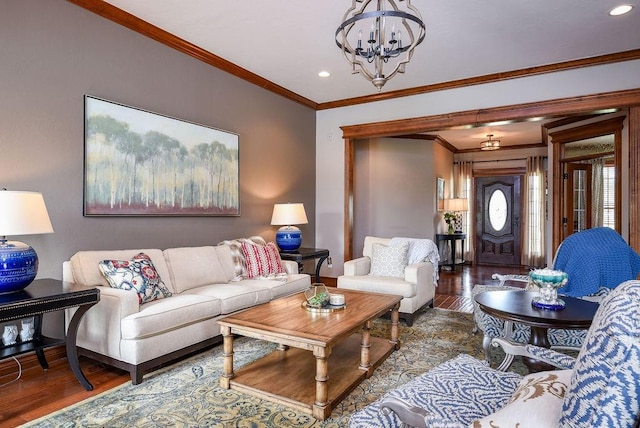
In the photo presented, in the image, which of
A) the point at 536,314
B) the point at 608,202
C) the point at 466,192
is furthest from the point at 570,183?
the point at 536,314

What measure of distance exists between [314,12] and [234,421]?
3.18m

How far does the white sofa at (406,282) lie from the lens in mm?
3930

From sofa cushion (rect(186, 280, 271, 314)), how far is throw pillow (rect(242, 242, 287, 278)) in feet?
1.10

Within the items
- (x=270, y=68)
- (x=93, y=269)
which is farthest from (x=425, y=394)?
(x=270, y=68)

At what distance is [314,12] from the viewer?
10.9 feet

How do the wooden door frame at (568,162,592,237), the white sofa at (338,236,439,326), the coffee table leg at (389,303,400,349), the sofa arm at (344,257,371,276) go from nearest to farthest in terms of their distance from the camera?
the coffee table leg at (389,303,400,349) → the white sofa at (338,236,439,326) → the sofa arm at (344,257,371,276) → the wooden door frame at (568,162,592,237)

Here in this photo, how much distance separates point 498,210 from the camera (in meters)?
9.02

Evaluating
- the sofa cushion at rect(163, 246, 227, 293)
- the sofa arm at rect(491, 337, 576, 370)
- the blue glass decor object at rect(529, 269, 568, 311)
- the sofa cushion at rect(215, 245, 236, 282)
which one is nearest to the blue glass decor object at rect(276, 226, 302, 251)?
the sofa cushion at rect(215, 245, 236, 282)

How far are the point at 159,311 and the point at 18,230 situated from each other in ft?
3.21

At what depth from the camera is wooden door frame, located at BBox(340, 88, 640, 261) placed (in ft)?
13.7

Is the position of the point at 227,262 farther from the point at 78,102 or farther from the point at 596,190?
the point at 596,190

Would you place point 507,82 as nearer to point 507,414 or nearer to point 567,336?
point 567,336

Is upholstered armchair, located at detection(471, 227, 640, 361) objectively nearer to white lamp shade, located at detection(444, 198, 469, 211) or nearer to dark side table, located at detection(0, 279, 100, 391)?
dark side table, located at detection(0, 279, 100, 391)

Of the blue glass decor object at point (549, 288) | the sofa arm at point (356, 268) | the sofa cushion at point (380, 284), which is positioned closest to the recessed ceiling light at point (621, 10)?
the blue glass decor object at point (549, 288)
